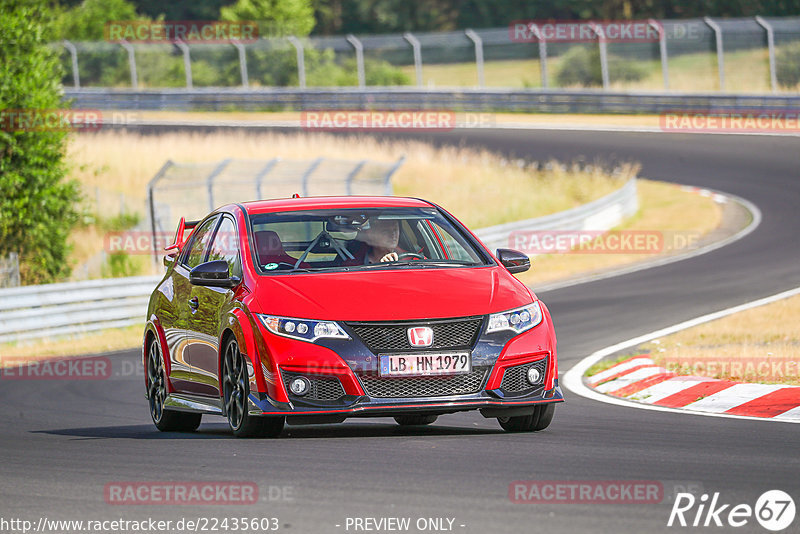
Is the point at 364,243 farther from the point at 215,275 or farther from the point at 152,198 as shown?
the point at 152,198

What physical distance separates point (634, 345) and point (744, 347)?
5.48 feet

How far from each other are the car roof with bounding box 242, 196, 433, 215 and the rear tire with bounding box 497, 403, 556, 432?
1759mm

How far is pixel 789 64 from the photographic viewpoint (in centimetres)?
4216

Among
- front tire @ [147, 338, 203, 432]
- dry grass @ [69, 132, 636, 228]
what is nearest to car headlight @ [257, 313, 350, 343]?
front tire @ [147, 338, 203, 432]

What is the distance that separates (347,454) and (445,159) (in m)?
29.4

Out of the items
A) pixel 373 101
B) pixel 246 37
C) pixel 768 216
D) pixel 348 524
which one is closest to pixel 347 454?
pixel 348 524

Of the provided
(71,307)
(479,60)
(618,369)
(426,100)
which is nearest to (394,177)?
(426,100)

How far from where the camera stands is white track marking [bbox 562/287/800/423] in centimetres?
1019

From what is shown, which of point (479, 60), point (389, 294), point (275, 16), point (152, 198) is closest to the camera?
point (389, 294)

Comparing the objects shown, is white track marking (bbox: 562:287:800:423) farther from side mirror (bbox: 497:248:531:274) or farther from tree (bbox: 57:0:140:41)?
tree (bbox: 57:0:140:41)

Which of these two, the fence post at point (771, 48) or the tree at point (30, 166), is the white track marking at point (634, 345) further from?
the fence post at point (771, 48)

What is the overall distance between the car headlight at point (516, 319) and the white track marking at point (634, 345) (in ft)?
5.92

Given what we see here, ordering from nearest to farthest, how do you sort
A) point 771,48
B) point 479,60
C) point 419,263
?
point 419,263
point 771,48
point 479,60

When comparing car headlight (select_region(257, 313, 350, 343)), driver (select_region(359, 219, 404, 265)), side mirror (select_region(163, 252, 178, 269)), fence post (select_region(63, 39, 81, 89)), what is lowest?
fence post (select_region(63, 39, 81, 89))
